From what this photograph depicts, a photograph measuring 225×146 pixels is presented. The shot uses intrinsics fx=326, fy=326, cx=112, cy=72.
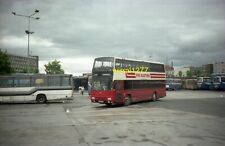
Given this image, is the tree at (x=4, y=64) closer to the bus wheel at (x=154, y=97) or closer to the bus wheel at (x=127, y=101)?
the bus wheel at (x=154, y=97)

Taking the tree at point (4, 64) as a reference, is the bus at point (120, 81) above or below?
below

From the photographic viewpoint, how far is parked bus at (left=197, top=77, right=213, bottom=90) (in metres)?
60.7

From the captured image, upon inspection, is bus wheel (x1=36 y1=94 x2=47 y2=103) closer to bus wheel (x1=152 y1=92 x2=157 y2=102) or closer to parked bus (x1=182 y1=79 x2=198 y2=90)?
bus wheel (x1=152 y1=92 x2=157 y2=102)

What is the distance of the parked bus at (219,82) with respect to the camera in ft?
182

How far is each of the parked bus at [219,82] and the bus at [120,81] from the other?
28505mm

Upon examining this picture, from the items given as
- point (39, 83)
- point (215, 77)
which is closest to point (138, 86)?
point (39, 83)

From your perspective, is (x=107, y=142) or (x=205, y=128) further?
(x=205, y=128)

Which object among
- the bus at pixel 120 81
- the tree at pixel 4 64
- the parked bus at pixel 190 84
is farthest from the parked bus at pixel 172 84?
the bus at pixel 120 81

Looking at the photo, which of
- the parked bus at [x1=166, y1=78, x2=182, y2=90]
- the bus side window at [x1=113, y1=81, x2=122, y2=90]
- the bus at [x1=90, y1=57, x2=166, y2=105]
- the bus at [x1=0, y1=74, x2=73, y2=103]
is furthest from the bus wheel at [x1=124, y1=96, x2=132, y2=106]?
the parked bus at [x1=166, y1=78, x2=182, y2=90]

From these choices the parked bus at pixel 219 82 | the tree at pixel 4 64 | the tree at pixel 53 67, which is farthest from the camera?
the tree at pixel 53 67

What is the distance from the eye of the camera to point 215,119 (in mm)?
17047

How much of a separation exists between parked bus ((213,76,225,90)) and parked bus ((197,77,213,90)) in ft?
6.05

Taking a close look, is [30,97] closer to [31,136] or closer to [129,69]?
[129,69]

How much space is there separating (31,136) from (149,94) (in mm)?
20044
